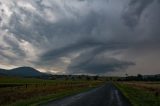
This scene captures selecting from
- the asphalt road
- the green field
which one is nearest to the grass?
the asphalt road

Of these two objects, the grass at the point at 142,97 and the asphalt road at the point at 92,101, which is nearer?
the asphalt road at the point at 92,101

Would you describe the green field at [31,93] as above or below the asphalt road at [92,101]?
above

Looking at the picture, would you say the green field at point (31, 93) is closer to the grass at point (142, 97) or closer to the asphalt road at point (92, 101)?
the asphalt road at point (92, 101)

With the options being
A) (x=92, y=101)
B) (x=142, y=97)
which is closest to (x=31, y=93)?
(x=142, y=97)

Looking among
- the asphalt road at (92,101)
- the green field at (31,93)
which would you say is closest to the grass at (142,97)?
the asphalt road at (92,101)

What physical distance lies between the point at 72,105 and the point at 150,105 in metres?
7.70

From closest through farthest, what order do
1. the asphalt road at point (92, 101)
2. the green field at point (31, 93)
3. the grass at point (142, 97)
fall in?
the asphalt road at point (92, 101)
the green field at point (31, 93)
the grass at point (142, 97)

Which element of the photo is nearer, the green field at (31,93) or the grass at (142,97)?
the green field at (31,93)

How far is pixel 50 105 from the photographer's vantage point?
24469 millimetres

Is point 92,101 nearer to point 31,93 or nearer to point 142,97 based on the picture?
point 142,97

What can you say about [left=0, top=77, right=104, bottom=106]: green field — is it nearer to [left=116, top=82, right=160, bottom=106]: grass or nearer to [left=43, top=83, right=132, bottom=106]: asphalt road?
[left=43, top=83, right=132, bottom=106]: asphalt road

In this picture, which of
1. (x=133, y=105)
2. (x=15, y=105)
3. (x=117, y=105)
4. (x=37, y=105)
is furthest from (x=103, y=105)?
(x=15, y=105)

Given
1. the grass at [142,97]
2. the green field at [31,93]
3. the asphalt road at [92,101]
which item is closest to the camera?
the asphalt road at [92,101]

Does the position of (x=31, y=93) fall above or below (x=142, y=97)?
above
